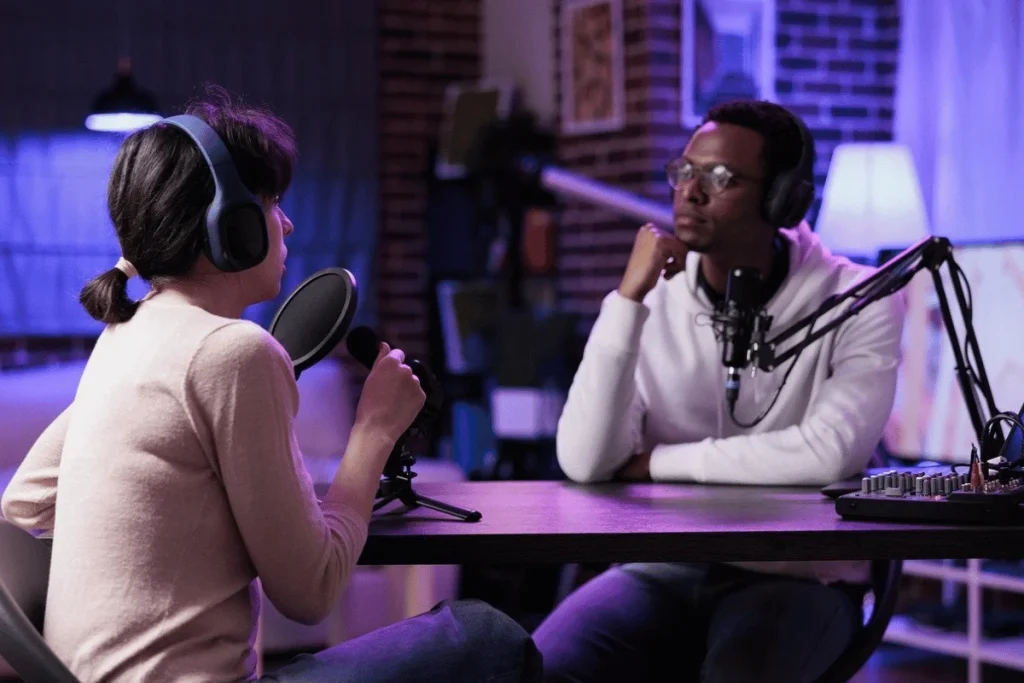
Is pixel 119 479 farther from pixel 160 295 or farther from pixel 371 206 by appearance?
pixel 371 206

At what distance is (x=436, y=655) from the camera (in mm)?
1561

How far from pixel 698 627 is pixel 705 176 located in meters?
0.77

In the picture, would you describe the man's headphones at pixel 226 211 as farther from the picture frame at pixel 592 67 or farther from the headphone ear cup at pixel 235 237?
the picture frame at pixel 592 67

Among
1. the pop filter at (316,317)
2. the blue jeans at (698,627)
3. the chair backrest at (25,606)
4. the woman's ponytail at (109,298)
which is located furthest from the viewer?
the blue jeans at (698,627)

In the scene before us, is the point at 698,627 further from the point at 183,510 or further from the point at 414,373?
the point at 183,510

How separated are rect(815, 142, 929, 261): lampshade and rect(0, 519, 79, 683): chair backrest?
301 cm

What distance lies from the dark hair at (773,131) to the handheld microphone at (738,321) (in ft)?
1.08

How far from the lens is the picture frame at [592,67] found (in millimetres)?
5258

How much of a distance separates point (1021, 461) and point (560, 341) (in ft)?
10.9

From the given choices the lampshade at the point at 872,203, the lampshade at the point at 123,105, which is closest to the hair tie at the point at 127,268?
the lampshade at the point at 872,203

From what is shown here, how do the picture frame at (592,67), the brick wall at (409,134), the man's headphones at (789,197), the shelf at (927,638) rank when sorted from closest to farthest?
the man's headphones at (789,197)
the shelf at (927,638)
the picture frame at (592,67)
the brick wall at (409,134)

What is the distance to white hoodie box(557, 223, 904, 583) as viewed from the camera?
2.20 metres

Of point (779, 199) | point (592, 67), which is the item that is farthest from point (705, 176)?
point (592, 67)

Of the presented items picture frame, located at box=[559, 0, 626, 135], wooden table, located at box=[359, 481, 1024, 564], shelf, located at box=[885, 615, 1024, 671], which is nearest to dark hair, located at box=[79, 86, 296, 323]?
wooden table, located at box=[359, 481, 1024, 564]
